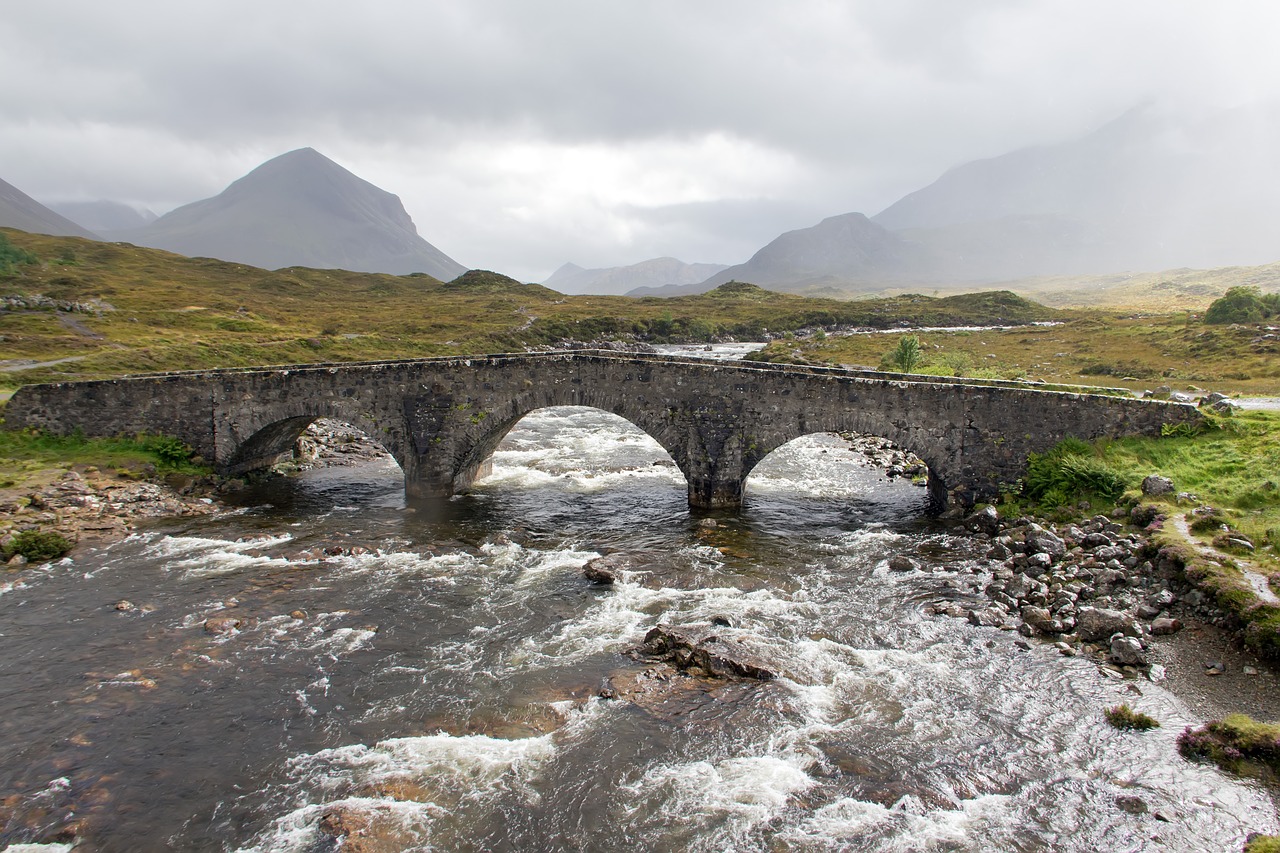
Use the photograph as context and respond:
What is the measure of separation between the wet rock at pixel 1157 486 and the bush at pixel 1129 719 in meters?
9.58

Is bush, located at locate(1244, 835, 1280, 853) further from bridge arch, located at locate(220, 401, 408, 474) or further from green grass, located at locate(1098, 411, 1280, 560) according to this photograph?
bridge arch, located at locate(220, 401, 408, 474)

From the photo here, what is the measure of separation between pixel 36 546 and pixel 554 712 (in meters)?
19.5

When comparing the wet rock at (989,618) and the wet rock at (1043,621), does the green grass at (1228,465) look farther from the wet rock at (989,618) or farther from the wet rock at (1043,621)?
the wet rock at (989,618)

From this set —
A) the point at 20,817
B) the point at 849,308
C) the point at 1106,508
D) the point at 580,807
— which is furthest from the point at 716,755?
the point at 849,308

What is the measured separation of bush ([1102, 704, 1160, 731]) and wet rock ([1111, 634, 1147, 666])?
1725 mm

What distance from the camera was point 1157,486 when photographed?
20.0 metres

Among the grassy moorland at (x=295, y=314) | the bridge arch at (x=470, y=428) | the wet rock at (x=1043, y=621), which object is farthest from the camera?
the grassy moorland at (x=295, y=314)

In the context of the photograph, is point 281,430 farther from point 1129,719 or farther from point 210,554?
point 1129,719

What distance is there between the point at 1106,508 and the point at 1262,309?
189 feet

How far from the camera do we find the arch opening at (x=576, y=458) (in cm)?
3238

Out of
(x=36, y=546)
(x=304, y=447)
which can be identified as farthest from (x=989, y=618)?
(x=304, y=447)

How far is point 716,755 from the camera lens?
12.6 metres

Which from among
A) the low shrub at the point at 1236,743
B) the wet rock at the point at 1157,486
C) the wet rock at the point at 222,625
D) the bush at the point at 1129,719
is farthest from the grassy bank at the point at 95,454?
the wet rock at the point at 1157,486

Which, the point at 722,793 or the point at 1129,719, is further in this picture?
the point at 1129,719
